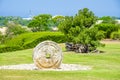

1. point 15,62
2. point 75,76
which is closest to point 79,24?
point 15,62

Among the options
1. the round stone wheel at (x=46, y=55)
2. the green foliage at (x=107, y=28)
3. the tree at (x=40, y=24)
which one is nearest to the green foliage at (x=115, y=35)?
the green foliage at (x=107, y=28)

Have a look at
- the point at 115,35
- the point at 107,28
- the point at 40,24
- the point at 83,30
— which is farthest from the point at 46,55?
the point at 40,24

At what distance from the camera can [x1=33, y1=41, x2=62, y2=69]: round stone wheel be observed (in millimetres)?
16734

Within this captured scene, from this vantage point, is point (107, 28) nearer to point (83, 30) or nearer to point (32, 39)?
point (32, 39)

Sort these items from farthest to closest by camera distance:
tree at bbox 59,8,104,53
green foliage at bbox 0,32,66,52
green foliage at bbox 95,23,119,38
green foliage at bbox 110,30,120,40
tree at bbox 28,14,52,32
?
tree at bbox 28,14,52,32
green foliage at bbox 95,23,119,38
green foliage at bbox 110,30,120,40
green foliage at bbox 0,32,66,52
tree at bbox 59,8,104,53

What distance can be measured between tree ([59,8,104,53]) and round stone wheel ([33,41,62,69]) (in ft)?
32.7

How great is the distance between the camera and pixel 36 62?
16.8 metres

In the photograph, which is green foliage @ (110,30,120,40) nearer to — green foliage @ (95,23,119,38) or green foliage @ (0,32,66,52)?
green foliage @ (95,23,119,38)

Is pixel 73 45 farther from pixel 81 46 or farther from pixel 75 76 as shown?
pixel 75 76

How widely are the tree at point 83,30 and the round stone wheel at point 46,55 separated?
9.97 meters

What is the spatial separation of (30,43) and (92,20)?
25.8ft

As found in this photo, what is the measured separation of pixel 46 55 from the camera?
16.8m

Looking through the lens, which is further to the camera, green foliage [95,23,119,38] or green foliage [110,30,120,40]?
green foliage [95,23,119,38]

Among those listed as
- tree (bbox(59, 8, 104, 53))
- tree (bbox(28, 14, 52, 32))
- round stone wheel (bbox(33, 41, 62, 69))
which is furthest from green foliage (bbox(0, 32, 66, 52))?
round stone wheel (bbox(33, 41, 62, 69))
